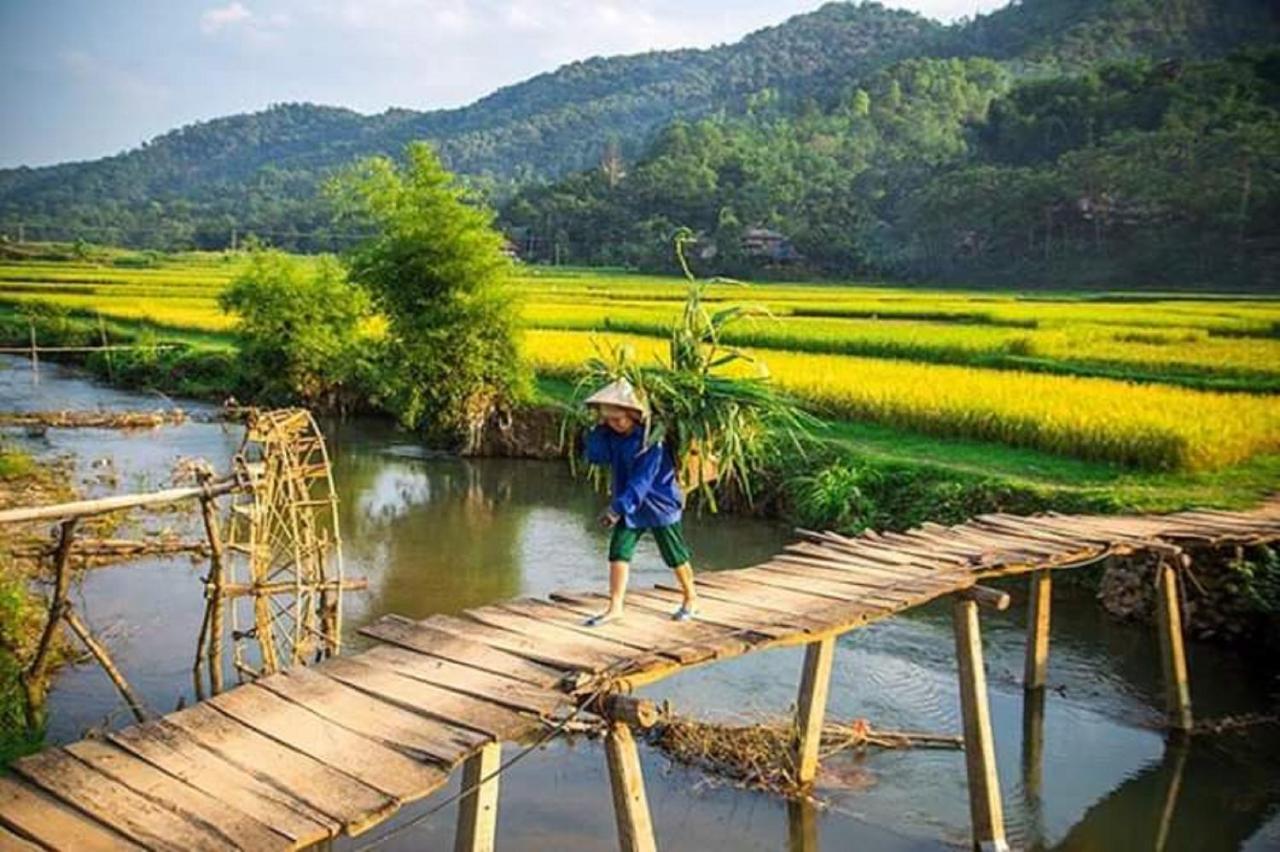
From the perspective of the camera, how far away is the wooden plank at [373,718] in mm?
4461

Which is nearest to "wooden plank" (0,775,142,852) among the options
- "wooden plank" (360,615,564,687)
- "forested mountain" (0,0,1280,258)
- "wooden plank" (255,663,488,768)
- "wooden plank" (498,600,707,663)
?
"wooden plank" (255,663,488,768)

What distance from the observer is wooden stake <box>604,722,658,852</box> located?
4.96 meters

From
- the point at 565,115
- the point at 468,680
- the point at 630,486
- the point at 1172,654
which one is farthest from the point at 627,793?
the point at 565,115

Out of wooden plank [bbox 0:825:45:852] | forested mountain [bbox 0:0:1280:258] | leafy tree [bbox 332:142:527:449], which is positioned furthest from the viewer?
forested mountain [bbox 0:0:1280:258]

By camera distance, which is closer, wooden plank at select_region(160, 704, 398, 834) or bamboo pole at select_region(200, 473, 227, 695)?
wooden plank at select_region(160, 704, 398, 834)

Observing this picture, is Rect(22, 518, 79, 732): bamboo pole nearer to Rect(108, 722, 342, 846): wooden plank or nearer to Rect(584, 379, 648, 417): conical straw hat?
Rect(108, 722, 342, 846): wooden plank

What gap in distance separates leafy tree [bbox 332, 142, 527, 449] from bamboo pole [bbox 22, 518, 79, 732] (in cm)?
1178

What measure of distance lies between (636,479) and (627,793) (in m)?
1.60

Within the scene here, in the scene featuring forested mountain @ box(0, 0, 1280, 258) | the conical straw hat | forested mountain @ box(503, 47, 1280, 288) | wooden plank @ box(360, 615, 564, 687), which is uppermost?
forested mountain @ box(0, 0, 1280, 258)

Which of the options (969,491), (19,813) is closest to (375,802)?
(19,813)

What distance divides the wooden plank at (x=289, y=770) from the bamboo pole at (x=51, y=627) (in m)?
2.26

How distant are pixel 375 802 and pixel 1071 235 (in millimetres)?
41645

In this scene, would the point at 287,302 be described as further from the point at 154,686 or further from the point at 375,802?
the point at 375,802

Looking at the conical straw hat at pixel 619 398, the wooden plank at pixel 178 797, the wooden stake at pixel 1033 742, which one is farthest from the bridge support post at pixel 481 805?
the wooden stake at pixel 1033 742
